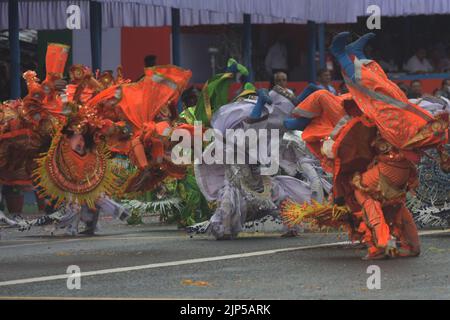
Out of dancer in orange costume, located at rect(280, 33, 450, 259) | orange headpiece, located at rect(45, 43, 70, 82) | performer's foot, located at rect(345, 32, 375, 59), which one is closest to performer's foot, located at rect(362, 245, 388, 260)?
dancer in orange costume, located at rect(280, 33, 450, 259)

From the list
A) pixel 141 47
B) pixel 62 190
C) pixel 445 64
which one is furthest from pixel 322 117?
pixel 141 47

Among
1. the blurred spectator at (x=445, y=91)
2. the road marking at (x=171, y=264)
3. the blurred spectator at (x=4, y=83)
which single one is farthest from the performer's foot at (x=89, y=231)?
the blurred spectator at (x=4, y=83)

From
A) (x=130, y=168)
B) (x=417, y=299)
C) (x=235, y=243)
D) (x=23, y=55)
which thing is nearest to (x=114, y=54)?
(x=23, y=55)

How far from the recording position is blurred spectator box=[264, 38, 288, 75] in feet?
96.5

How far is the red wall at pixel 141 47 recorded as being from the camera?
98.5 feet

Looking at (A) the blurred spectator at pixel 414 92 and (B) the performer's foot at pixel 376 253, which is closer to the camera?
(B) the performer's foot at pixel 376 253

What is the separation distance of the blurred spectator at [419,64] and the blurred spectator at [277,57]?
234 cm

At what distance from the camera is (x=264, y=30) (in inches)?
1251

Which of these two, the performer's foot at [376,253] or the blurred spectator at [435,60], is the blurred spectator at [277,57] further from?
the performer's foot at [376,253]

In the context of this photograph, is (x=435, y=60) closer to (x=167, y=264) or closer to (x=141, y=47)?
(x=141, y=47)

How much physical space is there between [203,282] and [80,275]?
4.04 ft

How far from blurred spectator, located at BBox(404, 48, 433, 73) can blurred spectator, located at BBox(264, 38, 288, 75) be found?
7.67 feet

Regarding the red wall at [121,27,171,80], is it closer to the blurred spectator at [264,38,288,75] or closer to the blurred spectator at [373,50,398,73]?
the blurred spectator at [264,38,288,75]
